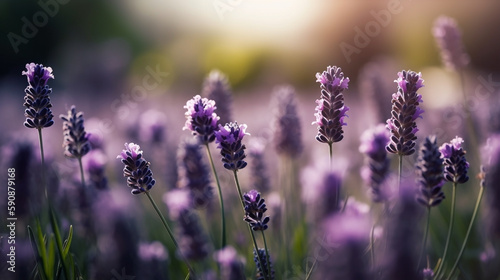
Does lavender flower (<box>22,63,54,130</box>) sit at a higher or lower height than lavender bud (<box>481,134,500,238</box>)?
higher

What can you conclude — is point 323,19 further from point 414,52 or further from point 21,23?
point 21,23

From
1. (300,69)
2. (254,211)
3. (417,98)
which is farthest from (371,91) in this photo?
(300,69)

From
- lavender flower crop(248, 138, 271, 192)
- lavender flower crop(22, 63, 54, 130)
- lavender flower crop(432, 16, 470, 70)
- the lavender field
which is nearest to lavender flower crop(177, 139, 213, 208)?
the lavender field

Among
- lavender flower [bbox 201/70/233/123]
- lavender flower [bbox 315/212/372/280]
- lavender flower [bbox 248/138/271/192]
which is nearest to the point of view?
lavender flower [bbox 315/212/372/280]

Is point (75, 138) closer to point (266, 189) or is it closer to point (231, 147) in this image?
point (231, 147)

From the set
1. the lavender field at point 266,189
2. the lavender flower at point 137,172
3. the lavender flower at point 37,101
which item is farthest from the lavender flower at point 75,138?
the lavender flower at point 137,172

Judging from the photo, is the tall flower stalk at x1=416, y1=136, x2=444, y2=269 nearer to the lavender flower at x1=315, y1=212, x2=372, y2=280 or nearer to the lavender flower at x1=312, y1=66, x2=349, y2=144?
the lavender flower at x1=312, y1=66, x2=349, y2=144

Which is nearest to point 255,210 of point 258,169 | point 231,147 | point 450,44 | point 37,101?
point 231,147
